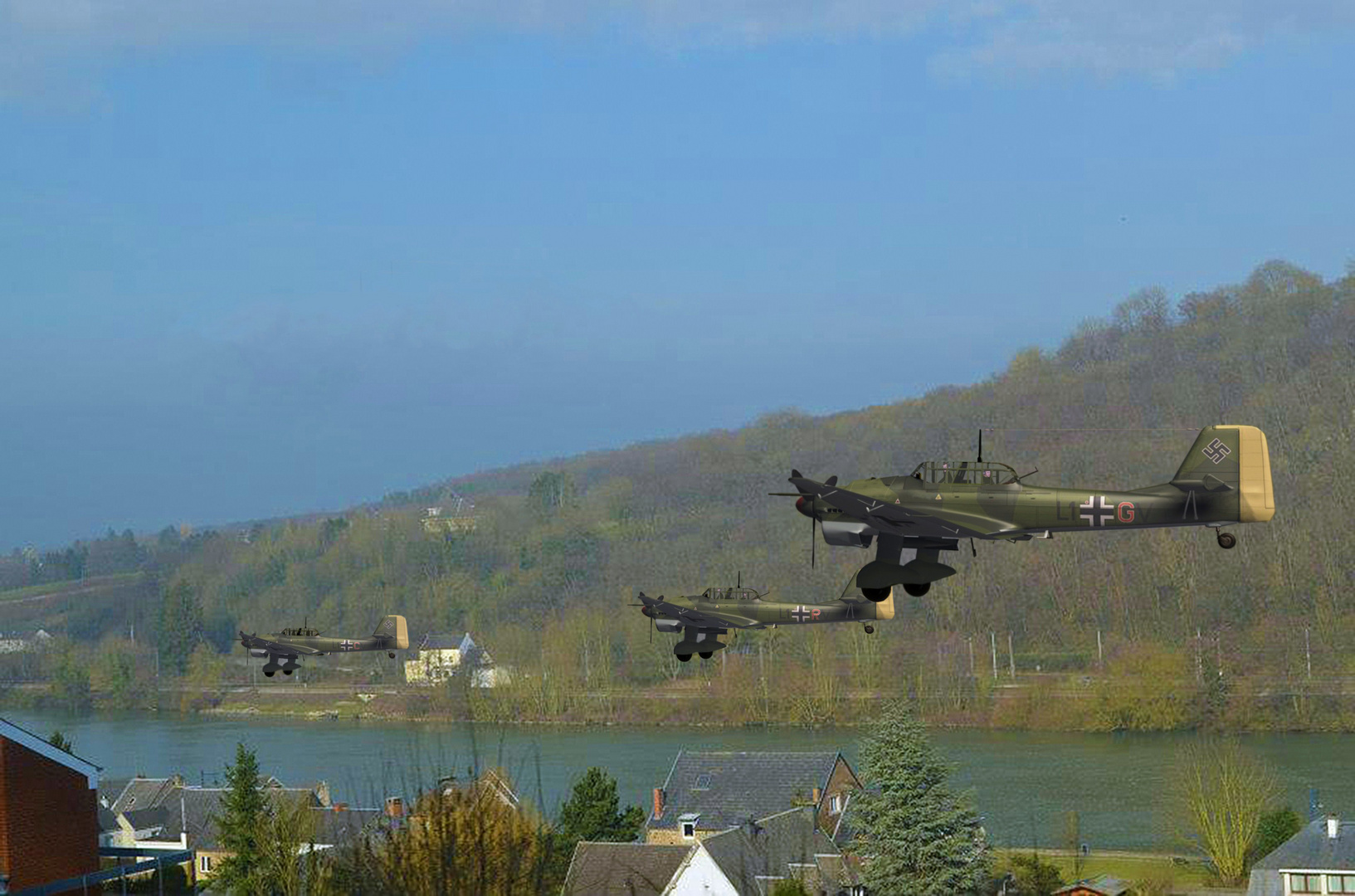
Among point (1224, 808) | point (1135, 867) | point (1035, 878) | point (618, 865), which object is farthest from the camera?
point (1224, 808)

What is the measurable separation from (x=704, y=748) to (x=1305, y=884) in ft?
260

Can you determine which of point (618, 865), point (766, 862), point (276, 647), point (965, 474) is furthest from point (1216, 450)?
point (276, 647)

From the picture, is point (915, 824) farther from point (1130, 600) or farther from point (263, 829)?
point (1130, 600)

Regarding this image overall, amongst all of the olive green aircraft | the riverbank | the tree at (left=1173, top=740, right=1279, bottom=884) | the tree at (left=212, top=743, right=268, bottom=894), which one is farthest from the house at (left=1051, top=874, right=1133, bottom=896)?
the riverbank

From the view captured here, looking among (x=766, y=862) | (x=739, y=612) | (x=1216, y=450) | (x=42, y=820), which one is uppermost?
(x=1216, y=450)

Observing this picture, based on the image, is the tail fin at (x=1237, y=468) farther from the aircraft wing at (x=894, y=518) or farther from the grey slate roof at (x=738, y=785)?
the grey slate roof at (x=738, y=785)

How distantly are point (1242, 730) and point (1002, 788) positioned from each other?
46440 mm

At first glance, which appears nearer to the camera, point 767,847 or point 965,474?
point 965,474

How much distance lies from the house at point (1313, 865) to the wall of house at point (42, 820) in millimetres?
46526

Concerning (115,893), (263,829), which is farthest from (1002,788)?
(115,893)

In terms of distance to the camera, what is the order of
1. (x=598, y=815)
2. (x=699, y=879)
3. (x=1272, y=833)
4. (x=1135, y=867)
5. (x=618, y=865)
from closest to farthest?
(x=699, y=879) → (x=618, y=865) → (x=598, y=815) → (x=1272, y=833) → (x=1135, y=867)

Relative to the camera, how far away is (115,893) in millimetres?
45031

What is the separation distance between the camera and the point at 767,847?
6900 centimetres

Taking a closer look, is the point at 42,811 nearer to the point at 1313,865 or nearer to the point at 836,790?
the point at 1313,865
